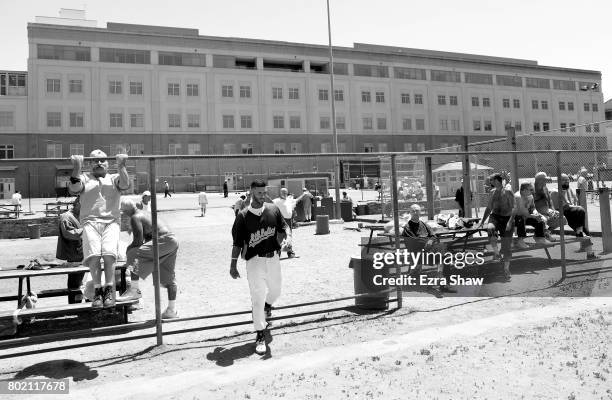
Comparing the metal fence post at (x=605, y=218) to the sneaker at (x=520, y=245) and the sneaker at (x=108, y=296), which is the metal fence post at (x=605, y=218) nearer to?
the sneaker at (x=520, y=245)

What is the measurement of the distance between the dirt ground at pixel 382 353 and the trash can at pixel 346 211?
1443 centimetres

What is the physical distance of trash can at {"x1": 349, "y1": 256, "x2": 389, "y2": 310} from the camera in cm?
685

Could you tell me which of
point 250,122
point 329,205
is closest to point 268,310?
point 329,205

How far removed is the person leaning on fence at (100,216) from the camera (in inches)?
197

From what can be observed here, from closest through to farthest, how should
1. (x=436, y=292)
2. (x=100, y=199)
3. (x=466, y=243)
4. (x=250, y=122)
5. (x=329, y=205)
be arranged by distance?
(x=100, y=199) → (x=436, y=292) → (x=466, y=243) → (x=329, y=205) → (x=250, y=122)

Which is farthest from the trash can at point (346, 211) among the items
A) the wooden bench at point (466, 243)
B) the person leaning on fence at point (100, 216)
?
the person leaning on fence at point (100, 216)

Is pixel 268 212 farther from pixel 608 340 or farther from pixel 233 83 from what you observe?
pixel 233 83

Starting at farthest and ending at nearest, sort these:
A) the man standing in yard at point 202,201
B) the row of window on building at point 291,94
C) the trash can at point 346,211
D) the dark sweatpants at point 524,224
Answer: the row of window on building at point 291,94 < the man standing in yard at point 202,201 < the trash can at point 346,211 < the dark sweatpants at point 524,224

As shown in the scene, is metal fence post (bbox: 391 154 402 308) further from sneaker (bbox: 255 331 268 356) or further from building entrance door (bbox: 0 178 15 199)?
building entrance door (bbox: 0 178 15 199)

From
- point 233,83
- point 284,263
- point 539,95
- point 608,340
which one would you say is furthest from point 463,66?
point 608,340

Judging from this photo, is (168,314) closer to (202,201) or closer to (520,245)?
(520,245)

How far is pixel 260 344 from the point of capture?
5375 millimetres

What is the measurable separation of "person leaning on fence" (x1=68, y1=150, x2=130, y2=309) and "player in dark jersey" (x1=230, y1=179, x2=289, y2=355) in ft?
4.45

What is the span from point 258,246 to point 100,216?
1824mm
